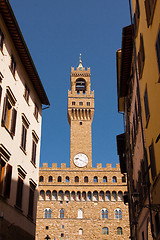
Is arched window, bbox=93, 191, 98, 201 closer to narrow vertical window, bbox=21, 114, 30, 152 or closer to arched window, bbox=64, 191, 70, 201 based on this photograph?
arched window, bbox=64, 191, 70, 201

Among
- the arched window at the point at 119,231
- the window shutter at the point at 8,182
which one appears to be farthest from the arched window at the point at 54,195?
the window shutter at the point at 8,182

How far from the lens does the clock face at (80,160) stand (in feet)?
161

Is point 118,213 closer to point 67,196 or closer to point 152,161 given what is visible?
point 67,196

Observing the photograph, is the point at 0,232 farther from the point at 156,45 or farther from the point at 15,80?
the point at 156,45

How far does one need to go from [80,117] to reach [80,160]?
8.43 meters

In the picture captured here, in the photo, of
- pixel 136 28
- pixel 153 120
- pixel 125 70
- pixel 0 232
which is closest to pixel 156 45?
pixel 153 120

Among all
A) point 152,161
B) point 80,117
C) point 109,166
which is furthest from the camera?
point 80,117

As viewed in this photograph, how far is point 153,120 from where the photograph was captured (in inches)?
390

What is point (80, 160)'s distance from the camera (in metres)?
49.4

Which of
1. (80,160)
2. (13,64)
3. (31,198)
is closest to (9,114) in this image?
(13,64)

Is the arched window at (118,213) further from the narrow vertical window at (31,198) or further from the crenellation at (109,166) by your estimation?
the narrow vertical window at (31,198)

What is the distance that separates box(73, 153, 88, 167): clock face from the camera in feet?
161

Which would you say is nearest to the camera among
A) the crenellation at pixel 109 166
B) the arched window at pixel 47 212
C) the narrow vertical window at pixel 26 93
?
the narrow vertical window at pixel 26 93

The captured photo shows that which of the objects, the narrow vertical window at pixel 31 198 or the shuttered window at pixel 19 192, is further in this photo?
the narrow vertical window at pixel 31 198
